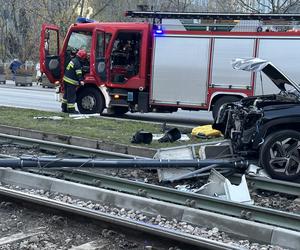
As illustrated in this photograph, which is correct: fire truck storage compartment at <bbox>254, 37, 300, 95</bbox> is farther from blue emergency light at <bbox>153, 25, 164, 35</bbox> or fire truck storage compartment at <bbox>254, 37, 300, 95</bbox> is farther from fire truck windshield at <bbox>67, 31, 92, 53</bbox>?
fire truck windshield at <bbox>67, 31, 92, 53</bbox>

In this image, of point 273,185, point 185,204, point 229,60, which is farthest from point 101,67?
point 185,204

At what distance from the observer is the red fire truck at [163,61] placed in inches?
548

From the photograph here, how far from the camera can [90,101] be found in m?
16.4

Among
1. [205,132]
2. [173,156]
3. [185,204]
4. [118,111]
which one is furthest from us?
[118,111]

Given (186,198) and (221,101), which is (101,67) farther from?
(186,198)

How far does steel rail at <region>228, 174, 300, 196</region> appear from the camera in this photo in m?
7.13

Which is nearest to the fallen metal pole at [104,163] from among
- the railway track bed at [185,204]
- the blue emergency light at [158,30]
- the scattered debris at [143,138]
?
the railway track bed at [185,204]

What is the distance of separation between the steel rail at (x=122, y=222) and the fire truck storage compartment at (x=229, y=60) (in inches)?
347

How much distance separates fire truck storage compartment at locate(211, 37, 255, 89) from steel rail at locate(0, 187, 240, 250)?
8822 millimetres

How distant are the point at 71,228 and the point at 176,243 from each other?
118cm

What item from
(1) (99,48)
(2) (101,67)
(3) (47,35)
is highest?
(3) (47,35)

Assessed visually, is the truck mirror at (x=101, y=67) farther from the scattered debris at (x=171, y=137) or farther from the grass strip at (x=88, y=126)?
the scattered debris at (x=171, y=137)

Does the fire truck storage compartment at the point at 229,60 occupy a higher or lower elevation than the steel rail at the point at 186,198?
higher

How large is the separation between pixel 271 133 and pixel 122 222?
3168 millimetres
